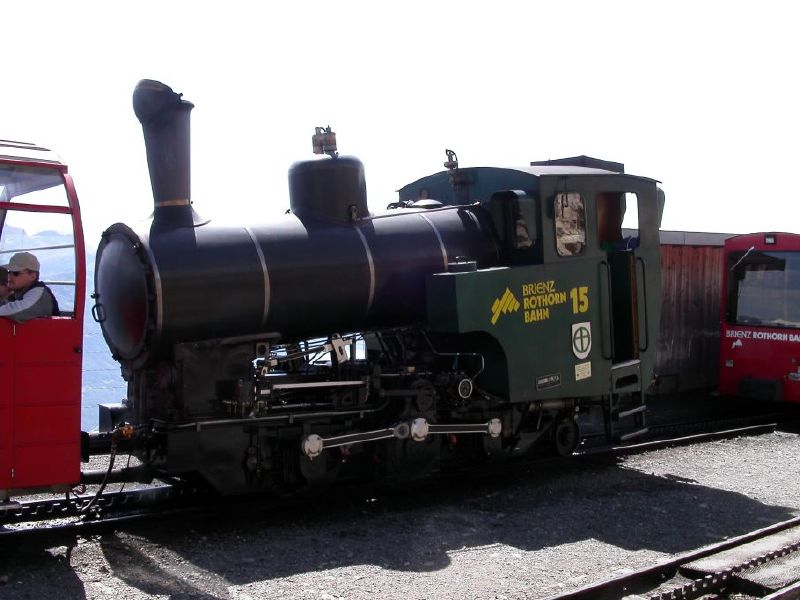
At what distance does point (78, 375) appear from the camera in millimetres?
5625

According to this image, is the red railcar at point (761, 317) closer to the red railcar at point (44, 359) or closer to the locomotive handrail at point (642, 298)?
the locomotive handrail at point (642, 298)

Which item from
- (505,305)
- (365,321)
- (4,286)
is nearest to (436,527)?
(365,321)

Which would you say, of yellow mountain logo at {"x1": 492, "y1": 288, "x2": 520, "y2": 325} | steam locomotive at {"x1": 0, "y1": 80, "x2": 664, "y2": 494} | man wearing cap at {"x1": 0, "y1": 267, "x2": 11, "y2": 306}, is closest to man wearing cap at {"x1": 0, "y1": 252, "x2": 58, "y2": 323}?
man wearing cap at {"x1": 0, "y1": 267, "x2": 11, "y2": 306}

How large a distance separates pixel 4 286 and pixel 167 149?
60.9 inches

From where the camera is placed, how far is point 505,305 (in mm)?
7578

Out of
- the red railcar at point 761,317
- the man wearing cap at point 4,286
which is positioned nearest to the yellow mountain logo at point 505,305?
the man wearing cap at point 4,286

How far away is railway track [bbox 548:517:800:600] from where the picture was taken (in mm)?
5262


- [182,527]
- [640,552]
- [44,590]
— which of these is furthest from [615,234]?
[44,590]

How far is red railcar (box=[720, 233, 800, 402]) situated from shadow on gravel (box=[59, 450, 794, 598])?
4.96 metres

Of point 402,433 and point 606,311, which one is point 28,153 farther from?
point 606,311

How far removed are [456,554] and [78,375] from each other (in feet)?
9.46

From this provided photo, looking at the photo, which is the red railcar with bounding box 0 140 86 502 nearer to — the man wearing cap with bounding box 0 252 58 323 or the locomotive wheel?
the man wearing cap with bounding box 0 252 58 323

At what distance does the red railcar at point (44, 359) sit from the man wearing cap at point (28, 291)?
6 cm

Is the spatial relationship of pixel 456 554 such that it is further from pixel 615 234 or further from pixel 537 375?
pixel 615 234
